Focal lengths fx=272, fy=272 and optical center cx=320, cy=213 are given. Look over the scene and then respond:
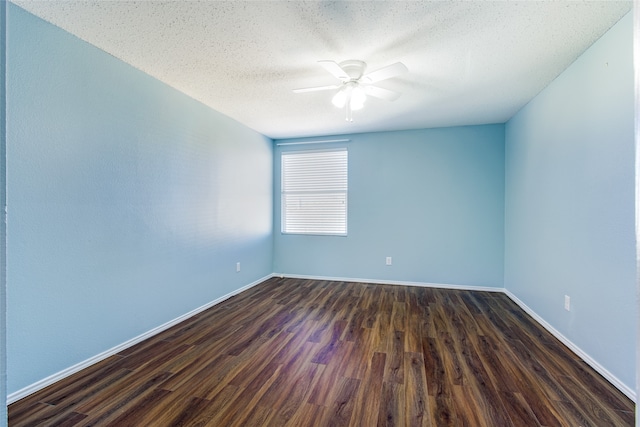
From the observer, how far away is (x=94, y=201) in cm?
206

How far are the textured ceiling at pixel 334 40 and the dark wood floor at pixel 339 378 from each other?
2383 mm

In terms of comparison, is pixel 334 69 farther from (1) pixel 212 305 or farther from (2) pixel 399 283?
(2) pixel 399 283

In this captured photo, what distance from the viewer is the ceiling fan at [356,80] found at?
81.1 inches

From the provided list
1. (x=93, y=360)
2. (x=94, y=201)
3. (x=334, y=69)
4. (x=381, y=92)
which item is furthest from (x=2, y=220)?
(x=381, y=92)

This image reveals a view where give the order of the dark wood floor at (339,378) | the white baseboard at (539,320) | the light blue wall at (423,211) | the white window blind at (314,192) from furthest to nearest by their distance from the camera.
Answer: the white window blind at (314,192) < the light blue wall at (423,211) < the white baseboard at (539,320) < the dark wood floor at (339,378)

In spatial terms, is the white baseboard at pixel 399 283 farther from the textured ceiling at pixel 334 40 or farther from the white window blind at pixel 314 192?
the textured ceiling at pixel 334 40

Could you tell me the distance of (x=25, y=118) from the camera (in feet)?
5.49

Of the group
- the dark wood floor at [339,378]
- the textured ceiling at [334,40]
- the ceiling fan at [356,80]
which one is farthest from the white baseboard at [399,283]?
the ceiling fan at [356,80]

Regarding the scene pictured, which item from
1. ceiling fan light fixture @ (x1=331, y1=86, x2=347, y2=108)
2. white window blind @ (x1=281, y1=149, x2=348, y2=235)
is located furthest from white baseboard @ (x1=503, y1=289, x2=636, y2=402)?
ceiling fan light fixture @ (x1=331, y1=86, x2=347, y2=108)

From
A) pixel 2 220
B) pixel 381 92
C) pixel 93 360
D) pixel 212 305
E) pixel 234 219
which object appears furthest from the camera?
pixel 234 219

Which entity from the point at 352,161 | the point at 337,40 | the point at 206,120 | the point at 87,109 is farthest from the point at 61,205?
the point at 352,161

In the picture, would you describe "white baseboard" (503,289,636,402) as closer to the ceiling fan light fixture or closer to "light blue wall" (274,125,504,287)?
"light blue wall" (274,125,504,287)

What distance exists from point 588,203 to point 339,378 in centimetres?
230

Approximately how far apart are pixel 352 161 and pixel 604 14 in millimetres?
3048
